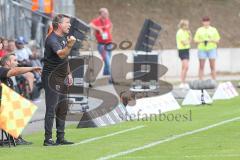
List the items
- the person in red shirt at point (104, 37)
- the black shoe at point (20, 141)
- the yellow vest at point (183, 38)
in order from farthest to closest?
the person in red shirt at point (104, 37), the yellow vest at point (183, 38), the black shoe at point (20, 141)

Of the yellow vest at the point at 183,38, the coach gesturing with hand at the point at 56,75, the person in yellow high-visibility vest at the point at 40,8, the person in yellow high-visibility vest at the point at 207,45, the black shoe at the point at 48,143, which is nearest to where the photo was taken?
the coach gesturing with hand at the point at 56,75

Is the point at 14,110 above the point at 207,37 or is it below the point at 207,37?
below

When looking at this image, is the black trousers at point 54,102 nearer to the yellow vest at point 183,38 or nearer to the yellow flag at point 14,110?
the yellow flag at point 14,110

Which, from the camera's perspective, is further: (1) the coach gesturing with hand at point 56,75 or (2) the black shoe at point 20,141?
(2) the black shoe at point 20,141

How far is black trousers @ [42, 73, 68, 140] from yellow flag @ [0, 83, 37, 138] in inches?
12.8

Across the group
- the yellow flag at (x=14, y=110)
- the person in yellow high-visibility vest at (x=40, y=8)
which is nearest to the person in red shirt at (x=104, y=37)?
the person in yellow high-visibility vest at (x=40, y=8)

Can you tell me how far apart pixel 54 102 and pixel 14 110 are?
26.4 inches

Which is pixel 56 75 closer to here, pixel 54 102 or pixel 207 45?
pixel 54 102

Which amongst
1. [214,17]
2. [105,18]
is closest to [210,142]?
[105,18]

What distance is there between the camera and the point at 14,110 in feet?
46.1

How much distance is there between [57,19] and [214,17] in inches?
1054

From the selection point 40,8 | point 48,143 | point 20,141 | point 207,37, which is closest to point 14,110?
point 20,141

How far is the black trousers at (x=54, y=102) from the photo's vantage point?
13789 millimetres

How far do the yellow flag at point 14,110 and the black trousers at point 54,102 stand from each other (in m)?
0.32
